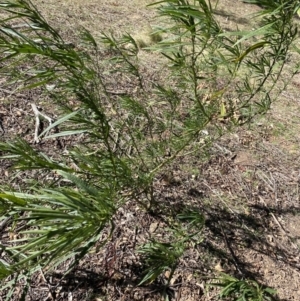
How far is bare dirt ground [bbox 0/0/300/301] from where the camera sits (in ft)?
6.62

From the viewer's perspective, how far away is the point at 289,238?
244cm

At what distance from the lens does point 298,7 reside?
3.68 ft

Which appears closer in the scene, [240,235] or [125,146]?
[240,235]

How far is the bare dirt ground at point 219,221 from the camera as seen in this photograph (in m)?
2.02

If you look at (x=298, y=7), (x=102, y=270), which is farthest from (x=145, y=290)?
(x=298, y=7)

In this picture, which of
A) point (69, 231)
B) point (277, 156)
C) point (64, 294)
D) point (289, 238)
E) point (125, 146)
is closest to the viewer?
point (69, 231)

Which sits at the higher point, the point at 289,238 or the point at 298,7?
the point at 298,7

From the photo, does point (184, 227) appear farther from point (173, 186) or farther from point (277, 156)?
point (277, 156)

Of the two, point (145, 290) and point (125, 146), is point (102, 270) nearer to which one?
point (145, 290)

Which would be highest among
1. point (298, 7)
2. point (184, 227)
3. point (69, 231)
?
point (298, 7)

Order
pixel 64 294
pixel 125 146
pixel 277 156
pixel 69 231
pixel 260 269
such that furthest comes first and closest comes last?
pixel 277 156, pixel 125 146, pixel 260 269, pixel 64 294, pixel 69 231

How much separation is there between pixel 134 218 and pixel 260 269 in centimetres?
73

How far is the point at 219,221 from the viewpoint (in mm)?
2398

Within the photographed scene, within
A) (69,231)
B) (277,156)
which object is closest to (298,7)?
(69,231)
